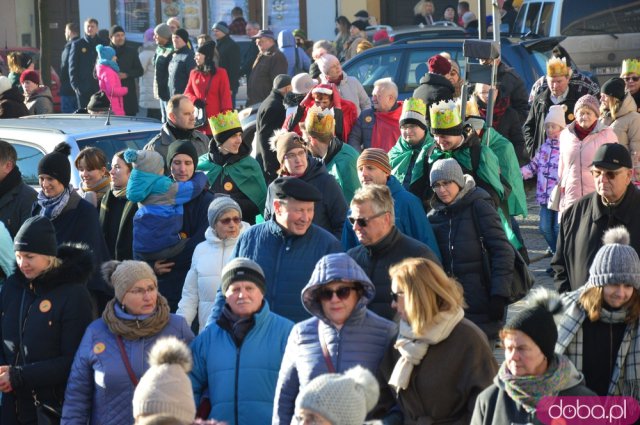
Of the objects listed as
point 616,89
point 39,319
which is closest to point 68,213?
point 39,319

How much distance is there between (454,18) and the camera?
32125 millimetres

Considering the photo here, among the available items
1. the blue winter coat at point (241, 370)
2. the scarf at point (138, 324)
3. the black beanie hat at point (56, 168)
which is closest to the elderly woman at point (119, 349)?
the scarf at point (138, 324)

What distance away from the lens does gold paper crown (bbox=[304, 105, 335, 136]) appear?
10469mm

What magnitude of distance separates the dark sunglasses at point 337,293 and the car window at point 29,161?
567 centimetres

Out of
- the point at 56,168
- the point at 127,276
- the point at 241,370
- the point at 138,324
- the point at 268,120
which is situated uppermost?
the point at 56,168

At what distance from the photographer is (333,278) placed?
6512 mm

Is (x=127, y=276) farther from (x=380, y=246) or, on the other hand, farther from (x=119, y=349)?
(x=380, y=246)

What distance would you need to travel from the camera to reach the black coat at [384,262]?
750 cm

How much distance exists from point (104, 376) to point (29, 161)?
5043mm

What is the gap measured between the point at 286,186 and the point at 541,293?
203cm

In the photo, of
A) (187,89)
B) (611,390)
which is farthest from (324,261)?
(187,89)

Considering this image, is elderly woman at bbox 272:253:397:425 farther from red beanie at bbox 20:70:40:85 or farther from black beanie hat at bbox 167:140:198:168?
red beanie at bbox 20:70:40:85

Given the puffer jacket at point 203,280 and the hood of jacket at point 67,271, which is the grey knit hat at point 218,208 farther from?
the hood of jacket at point 67,271

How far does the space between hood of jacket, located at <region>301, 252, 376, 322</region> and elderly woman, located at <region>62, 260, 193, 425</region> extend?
912mm
